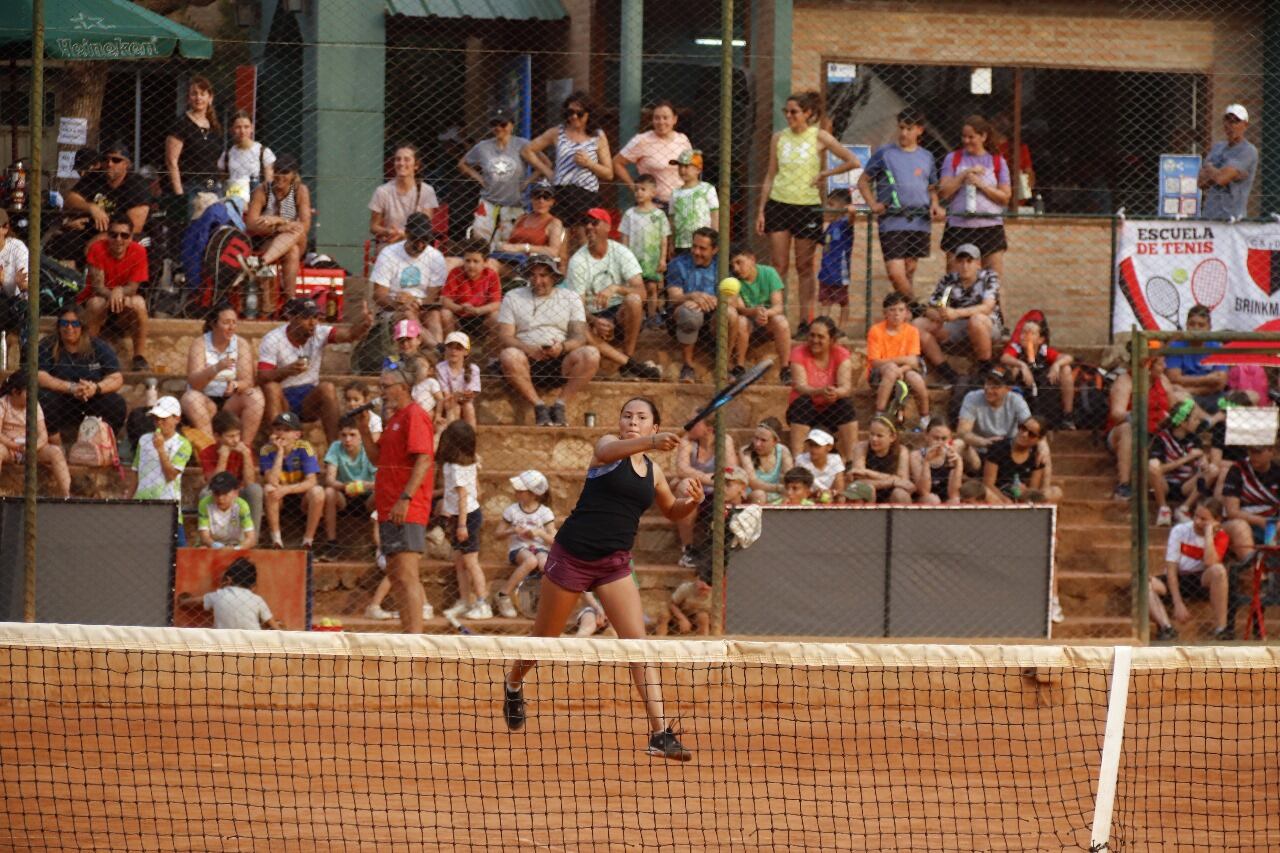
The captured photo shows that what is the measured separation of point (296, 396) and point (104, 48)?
2.91 meters

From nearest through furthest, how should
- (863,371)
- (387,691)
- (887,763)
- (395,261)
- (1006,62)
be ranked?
(887,763) < (387,691) < (395,261) < (863,371) < (1006,62)

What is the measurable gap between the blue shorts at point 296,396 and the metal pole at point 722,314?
10.6 ft

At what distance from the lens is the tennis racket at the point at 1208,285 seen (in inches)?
593

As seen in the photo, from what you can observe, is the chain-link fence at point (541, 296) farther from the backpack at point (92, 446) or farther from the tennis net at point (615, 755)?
the tennis net at point (615, 755)

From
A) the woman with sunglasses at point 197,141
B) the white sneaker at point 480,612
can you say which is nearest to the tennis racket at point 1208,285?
the white sneaker at point 480,612

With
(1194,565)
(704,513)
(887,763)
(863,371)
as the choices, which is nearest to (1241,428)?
(1194,565)

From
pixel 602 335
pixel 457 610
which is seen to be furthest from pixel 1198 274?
pixel 457 610

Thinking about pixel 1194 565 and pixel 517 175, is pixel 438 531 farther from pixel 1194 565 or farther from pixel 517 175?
pixel 1194 565

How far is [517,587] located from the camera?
12.9 metres

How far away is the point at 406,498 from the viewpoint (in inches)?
474

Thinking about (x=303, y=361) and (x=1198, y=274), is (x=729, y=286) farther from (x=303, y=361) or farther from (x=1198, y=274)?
(x=1198, y=274)

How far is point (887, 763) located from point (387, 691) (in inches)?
124

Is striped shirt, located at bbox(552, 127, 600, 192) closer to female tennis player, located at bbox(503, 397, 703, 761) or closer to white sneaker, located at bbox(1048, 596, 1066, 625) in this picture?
white sneaker, located at bbox(1048, 596, 1066, 625)

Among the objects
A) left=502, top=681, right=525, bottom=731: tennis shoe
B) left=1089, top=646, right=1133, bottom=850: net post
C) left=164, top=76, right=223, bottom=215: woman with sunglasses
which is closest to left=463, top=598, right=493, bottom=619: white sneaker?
left=502, top=681, right=525, bottom=731: tennis shoe
